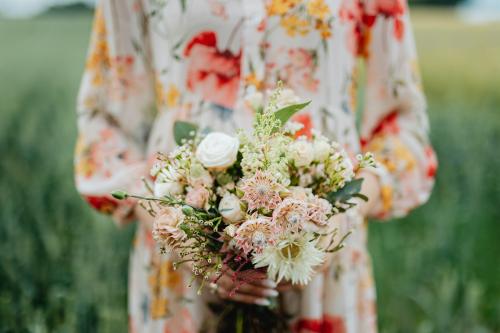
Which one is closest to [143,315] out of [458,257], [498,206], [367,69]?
[367,69]

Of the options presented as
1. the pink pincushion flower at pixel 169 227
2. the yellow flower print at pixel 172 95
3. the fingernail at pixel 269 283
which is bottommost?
the fingernail at pixel 269 283

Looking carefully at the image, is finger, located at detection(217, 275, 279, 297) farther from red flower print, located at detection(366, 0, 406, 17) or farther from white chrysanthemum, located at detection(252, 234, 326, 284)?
red flower print, located at detection(366, 0, 406, 17)

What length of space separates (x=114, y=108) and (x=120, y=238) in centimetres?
108

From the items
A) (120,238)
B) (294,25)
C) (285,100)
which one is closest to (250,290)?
(285,100)

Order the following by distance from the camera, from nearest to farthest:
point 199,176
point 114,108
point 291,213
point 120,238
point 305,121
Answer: point 291,213 < point 199,176 < point 305,121 < point 114,108 < point 120,238

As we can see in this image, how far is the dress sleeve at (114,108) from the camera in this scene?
3.74 feet

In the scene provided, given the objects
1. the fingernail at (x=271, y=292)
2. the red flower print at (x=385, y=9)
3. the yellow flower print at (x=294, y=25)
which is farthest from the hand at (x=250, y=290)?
the red flower print at (x=385, y=9)

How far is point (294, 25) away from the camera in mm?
1042

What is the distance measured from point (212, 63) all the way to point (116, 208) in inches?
12.3

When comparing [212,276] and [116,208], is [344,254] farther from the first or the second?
[116,208]

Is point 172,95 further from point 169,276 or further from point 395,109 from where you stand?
point 395,109

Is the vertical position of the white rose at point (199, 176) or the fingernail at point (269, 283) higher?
the white rose at point (199, 176)

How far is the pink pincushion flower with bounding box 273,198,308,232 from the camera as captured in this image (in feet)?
2.44

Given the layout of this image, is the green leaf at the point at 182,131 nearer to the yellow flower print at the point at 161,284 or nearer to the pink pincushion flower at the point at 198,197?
the pink pincushion flower at the point at 198,197
